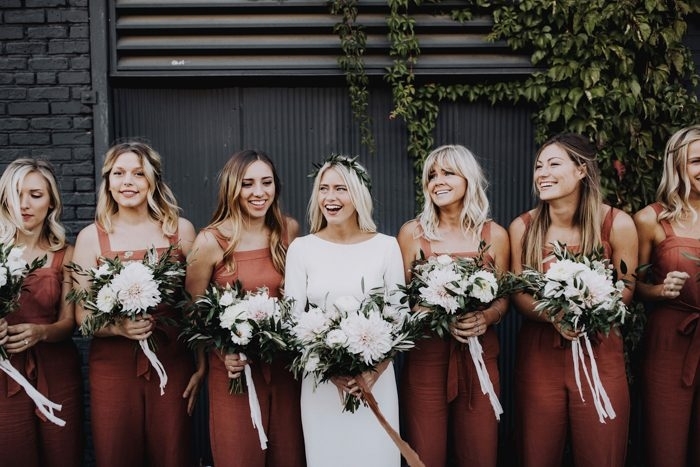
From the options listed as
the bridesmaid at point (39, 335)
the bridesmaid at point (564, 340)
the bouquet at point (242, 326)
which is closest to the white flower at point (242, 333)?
the bouquet at point (242, 326)

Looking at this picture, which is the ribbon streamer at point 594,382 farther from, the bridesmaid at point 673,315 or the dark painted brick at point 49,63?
the dark painted brick at point 49,63

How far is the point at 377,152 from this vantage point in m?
5.09

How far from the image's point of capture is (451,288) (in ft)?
10.3

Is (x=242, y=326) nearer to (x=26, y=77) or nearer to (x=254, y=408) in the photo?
(x=254, y=408)

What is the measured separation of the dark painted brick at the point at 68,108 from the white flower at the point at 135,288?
2.25 meters

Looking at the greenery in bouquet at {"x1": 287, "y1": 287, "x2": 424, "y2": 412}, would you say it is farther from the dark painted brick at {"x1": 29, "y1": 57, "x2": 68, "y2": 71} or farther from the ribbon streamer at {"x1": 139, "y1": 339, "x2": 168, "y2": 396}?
the dark painted brick at {"x1": 29, "y1": 57, "x2": 68, "y2": 71}

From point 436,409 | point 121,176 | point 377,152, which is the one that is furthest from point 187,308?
point 377,152

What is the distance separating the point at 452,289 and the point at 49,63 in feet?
12.8

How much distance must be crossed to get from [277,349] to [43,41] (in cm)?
352

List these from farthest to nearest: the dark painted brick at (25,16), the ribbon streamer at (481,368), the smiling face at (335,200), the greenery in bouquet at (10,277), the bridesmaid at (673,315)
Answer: the dark painted brick at (25,16)
the bridesmaid at (673,315)
the smiling face at (335,200)
the ribbon streamer at (481,368)
the greenery in bouquet at (10,277)

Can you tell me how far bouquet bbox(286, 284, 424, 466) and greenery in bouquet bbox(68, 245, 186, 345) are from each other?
2.50 ft

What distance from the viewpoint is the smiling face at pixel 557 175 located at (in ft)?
12.0

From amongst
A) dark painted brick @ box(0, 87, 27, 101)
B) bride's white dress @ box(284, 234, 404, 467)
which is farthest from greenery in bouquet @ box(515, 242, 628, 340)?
dark painted brick @ box(0, 87, 27, 101)

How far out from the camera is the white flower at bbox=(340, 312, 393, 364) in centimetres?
294
